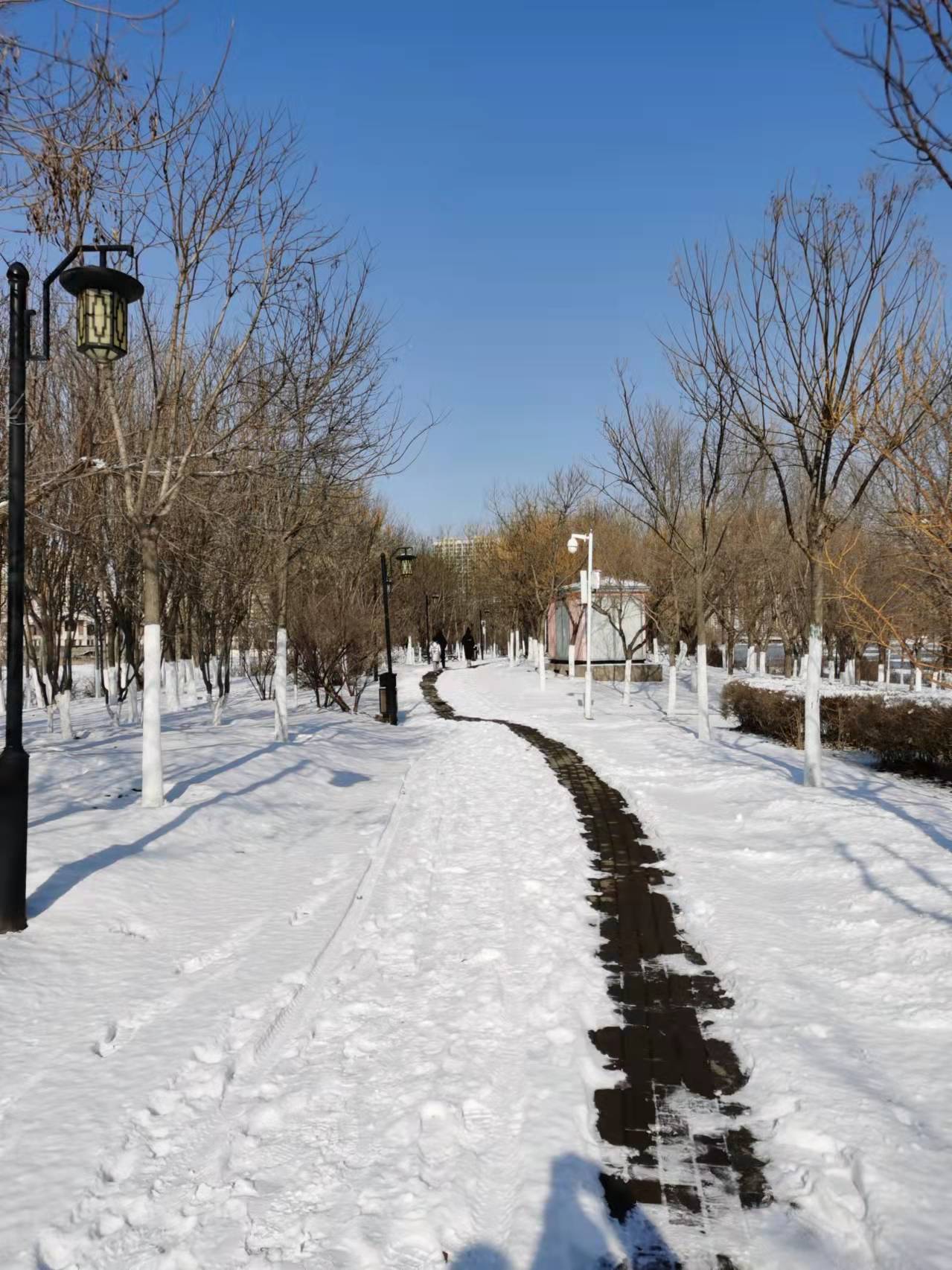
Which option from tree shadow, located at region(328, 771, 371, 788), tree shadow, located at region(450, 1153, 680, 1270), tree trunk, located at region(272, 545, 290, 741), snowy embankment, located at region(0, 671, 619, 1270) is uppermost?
tree trunk, located at region(272, 545, 290, 741)

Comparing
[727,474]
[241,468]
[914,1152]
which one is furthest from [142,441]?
[914,1152]

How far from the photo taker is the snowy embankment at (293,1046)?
287cm

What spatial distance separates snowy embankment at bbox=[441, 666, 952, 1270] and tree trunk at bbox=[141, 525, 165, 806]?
502 centimetres

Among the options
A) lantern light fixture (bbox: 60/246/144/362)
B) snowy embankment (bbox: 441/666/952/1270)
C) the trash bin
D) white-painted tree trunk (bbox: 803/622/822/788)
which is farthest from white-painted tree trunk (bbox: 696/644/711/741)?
lantern light fixture (bbox: 60/246/144/362)

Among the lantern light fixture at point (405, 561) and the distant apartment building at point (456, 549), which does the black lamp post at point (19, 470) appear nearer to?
the lantern light fixture at point (405, 561)

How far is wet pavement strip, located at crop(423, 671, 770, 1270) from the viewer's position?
3.03 m

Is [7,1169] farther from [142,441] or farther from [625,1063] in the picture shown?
[142,441]

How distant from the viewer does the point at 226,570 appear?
22.7 meters

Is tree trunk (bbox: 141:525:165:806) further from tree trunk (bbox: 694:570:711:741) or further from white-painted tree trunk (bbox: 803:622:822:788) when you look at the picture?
tree trunk (bbox: 694:570:711:741)

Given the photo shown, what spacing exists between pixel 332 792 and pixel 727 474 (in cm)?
990

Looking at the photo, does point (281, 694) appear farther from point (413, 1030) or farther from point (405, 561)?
point (413, 1030)

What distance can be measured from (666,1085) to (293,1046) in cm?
180

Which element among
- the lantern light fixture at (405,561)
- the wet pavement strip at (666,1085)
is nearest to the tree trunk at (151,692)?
the wet pavement strip at (666,1085)

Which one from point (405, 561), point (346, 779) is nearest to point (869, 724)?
point (346, 779)
